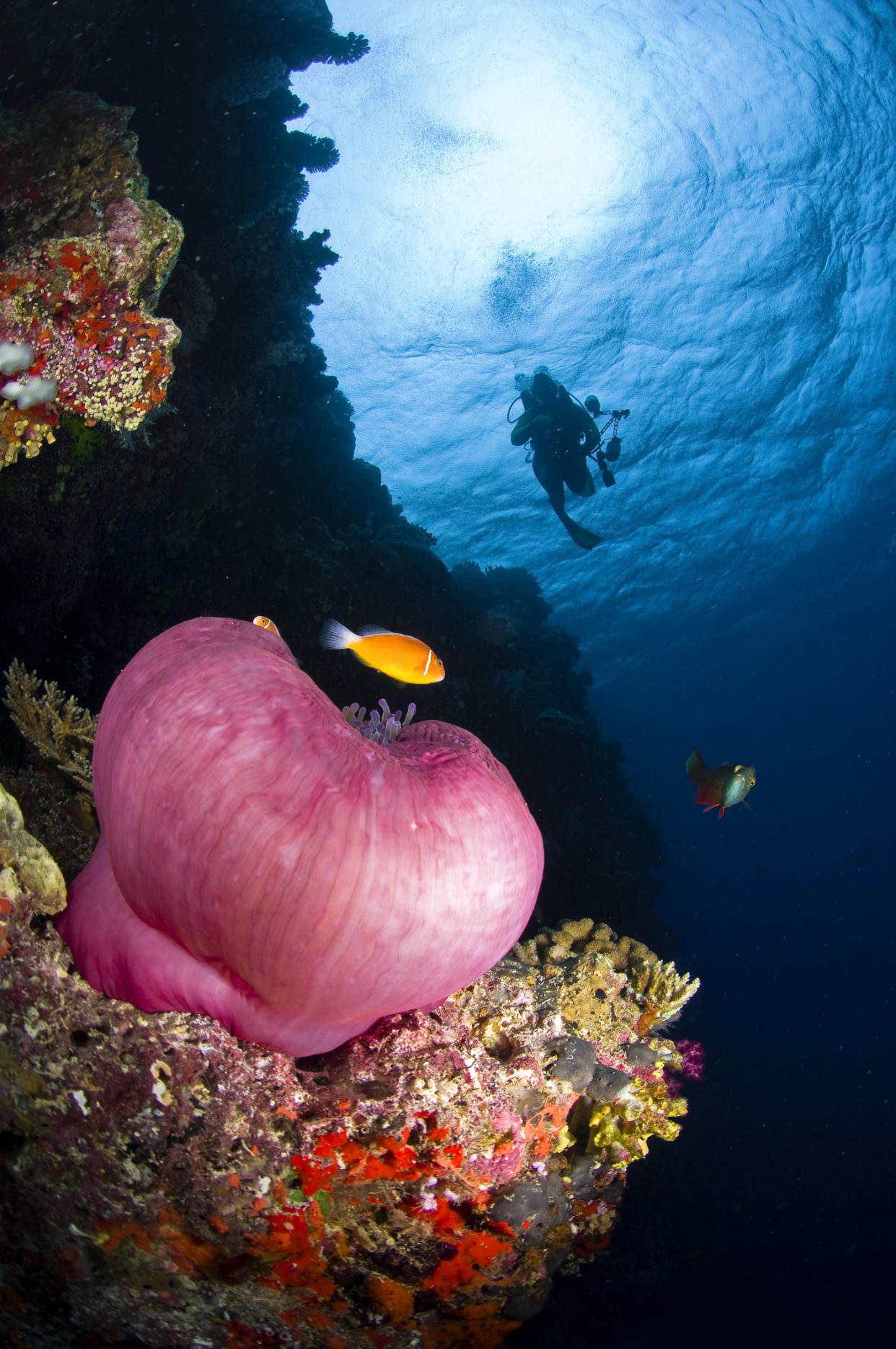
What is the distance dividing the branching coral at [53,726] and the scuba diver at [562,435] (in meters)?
8.30

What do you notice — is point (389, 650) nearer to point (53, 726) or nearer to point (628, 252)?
point (53, 726)

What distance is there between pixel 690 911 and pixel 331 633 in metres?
54.6

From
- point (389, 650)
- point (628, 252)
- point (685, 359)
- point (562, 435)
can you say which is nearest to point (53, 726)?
point (389, 650)

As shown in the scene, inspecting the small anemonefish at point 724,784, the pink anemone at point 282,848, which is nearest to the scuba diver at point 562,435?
the small anemonefish at point 724,784

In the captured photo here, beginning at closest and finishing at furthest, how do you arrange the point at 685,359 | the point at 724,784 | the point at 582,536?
1. the point at 724,784
2. the point at 582,536
3. the point at 685,359

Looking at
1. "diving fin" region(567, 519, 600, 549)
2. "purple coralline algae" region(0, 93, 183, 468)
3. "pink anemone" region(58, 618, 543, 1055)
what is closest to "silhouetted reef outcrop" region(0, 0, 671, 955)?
"purple coralline algae" region(0, 93, 183, 468)

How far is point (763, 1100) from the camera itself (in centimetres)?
1777

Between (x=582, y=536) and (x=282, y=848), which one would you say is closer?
(x=282, y=848)

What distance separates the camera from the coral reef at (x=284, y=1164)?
200 centimetres

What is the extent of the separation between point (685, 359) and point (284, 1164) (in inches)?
985

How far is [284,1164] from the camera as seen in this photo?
2.11 m

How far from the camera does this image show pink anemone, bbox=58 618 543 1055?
154cm

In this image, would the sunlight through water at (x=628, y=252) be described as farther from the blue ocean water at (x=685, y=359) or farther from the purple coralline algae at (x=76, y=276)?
the purple coralline algae at (x=76, y=276)

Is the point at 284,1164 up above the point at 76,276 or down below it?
below
